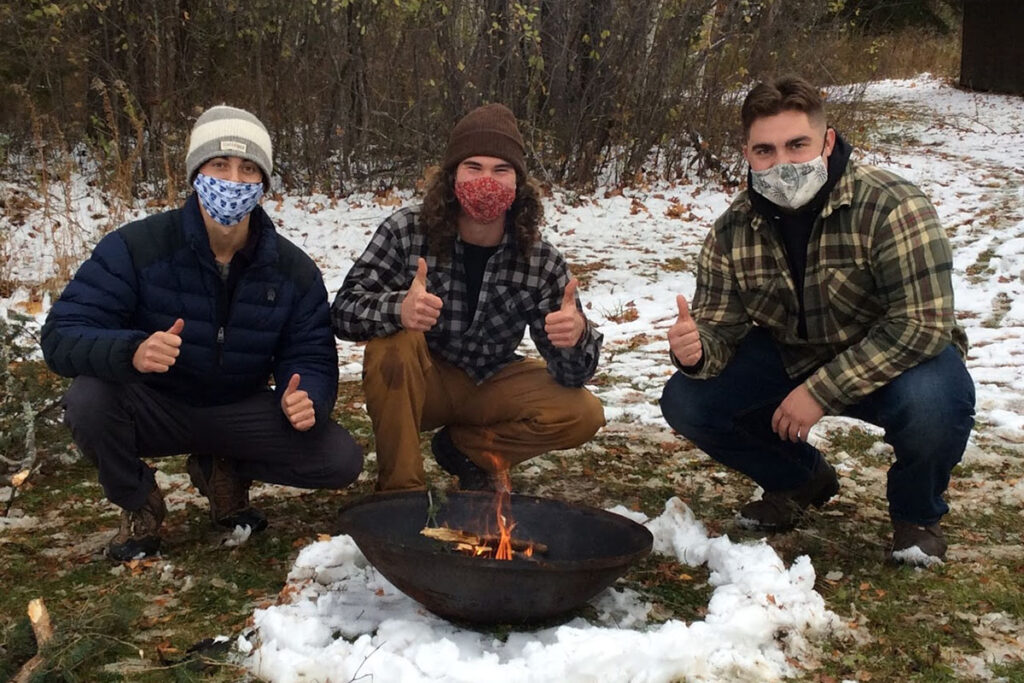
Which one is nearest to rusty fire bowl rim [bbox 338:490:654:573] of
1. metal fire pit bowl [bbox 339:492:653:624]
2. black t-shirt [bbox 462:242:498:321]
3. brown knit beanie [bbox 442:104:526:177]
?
metal fire pit bowl [bbox 339:492:653:624]

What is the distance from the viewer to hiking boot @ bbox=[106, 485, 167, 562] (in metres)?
3.24

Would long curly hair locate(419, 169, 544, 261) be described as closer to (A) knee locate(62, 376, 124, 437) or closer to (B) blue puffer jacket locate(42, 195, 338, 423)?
(B) blue puffer jacket locate(42, 195, 338, 423)

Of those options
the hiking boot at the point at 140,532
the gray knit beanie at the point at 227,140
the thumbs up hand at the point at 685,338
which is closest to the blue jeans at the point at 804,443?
the thumbs up hand at the point at 685,338

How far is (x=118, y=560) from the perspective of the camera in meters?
3.23

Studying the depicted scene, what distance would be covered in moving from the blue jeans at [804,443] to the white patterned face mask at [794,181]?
21.0 inches

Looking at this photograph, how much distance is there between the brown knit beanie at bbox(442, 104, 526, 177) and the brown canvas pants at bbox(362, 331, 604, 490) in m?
0.65

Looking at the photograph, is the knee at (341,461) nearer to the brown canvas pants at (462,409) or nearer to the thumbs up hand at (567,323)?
the brown canvas pants at (462,409)

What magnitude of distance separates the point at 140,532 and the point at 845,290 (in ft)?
8.22

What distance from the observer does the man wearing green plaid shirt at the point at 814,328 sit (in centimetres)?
306

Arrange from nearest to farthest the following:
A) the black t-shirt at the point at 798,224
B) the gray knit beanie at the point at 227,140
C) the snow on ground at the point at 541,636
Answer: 1. the snow on ground at the point at 541,636
2. the gray knit beanie at the point at 227,140
3. the black t-shirt at the point at 798,224

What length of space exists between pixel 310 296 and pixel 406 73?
25.8 ft

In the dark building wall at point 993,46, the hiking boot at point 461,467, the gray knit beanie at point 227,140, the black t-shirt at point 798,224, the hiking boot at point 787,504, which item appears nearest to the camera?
the gray knit beanie at point 227,140

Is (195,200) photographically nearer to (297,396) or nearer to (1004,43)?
(297,396)

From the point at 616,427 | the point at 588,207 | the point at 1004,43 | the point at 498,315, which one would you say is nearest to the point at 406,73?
the point at 588,207
